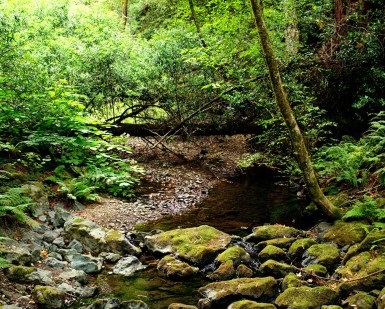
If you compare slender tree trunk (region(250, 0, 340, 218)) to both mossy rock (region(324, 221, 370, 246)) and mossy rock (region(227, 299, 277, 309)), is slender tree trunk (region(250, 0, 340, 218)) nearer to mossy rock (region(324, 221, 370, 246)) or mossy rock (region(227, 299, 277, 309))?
mossy rock (region(324, 221, 370, 246))

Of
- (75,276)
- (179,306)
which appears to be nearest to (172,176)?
(75,276)

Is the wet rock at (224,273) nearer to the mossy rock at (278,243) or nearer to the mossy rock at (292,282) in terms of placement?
the mossy rock at (292,282)

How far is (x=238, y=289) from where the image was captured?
654 cm

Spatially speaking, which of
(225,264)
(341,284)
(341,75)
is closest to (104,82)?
(341,75)

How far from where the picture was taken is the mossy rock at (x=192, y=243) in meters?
7.94

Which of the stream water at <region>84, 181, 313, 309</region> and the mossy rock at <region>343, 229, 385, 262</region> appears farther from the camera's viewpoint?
the mossy rock at <region>343, 229, 385, 262</region>

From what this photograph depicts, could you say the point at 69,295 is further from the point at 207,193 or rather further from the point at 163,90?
the point at 163,90

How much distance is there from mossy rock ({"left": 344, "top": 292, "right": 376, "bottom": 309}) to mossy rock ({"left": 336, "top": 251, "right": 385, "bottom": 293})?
12.1 inches

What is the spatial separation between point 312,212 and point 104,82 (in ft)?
29.6

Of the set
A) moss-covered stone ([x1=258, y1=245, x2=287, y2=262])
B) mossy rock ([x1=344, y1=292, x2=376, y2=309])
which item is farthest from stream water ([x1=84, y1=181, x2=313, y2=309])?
mossy rock ([x1=344, y1=292, x2=376, y2=309])

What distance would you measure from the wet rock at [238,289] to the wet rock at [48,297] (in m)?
2.17

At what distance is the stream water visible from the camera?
6.71 metres

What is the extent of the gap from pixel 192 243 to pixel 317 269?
255cm

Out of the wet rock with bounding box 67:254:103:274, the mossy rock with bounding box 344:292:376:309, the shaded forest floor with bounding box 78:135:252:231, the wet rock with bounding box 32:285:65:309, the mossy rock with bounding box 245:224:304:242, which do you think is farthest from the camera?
the shaded forest floor with bounding box 78:135:252:231
